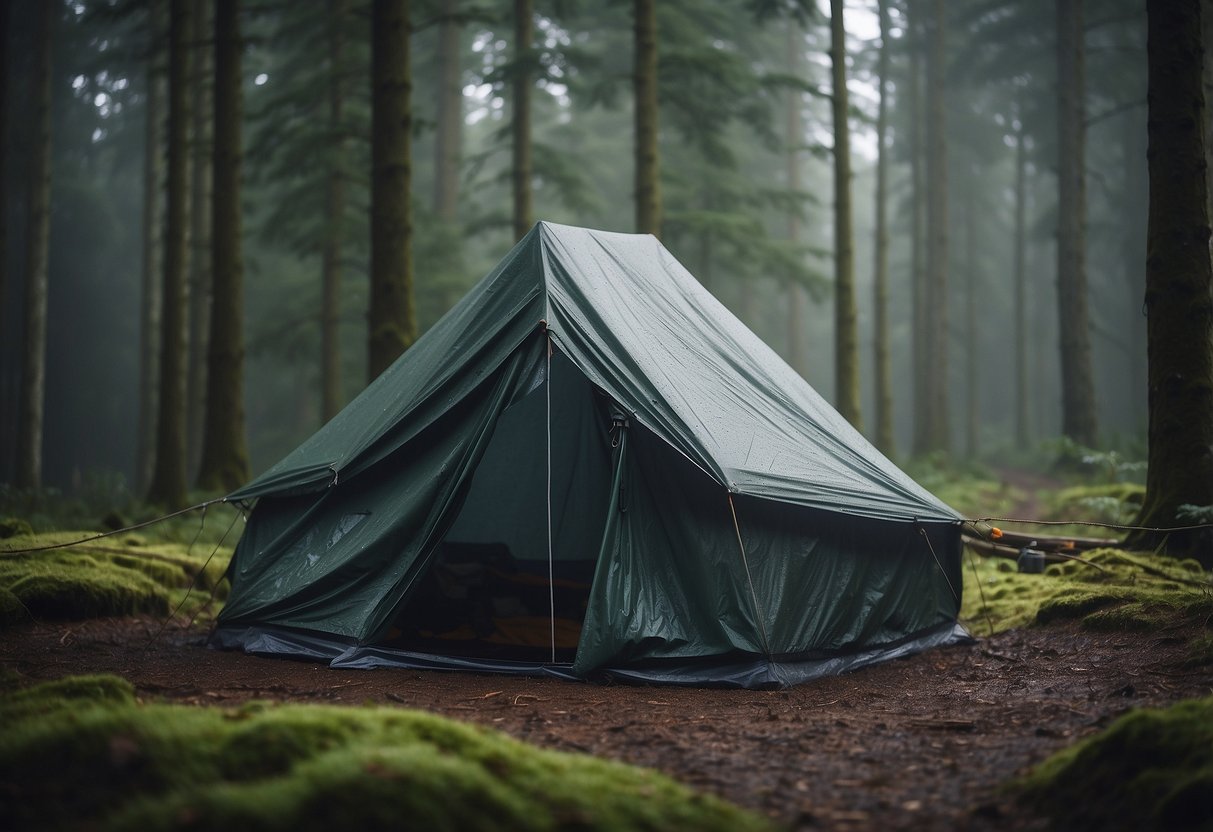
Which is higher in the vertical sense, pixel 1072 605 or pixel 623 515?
pixel 623 515

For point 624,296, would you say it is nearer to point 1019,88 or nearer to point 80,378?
point 1019,88

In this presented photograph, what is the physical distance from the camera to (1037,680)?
4.57m

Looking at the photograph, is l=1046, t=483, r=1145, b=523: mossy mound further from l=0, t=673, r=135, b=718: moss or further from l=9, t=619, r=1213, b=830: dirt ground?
l=0, t=673, r=135, b=718: moss

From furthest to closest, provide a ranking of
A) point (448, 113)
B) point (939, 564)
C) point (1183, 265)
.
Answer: point (448, 113) → point (1183, 265) → point (939, 564)

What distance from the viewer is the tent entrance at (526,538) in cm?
625

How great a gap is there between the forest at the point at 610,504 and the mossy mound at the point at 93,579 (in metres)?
0.03

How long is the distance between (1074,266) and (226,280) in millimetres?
12100

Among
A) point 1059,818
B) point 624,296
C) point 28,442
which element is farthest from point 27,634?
point 28,442

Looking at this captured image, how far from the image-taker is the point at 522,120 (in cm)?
1270

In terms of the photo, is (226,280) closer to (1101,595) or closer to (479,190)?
(1101,595)

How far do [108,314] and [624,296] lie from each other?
25.3 m

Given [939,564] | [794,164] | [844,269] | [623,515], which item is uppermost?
[794,164]

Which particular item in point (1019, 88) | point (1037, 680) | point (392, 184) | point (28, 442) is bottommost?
point (1037, 680)

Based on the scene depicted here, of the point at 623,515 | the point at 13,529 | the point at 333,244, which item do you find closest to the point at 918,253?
the point at 333,244
